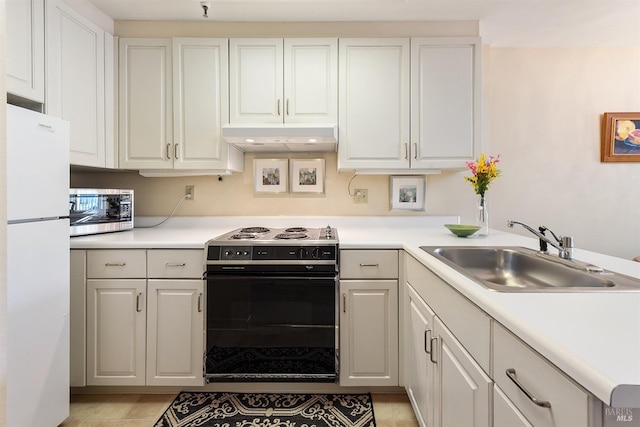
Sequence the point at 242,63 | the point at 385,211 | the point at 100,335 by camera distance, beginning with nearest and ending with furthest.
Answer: the point at 100,335 < the point at 242,63 < the point at 385,211

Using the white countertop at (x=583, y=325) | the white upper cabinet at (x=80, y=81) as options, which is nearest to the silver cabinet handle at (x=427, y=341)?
the white countertop at (x=583, y=325)

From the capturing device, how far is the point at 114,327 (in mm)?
1846

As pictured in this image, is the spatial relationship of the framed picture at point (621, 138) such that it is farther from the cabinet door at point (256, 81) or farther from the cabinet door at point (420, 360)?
the cabinet door at point (256, 81)

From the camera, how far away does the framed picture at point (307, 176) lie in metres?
2.53

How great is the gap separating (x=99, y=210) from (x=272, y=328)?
1.31 metres

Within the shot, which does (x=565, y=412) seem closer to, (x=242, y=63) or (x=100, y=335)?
(x=100, y=335)

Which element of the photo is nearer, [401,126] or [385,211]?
[401,126]

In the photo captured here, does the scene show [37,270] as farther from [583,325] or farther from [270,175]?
[583,325]

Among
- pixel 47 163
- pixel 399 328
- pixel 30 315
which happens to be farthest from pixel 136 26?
pixel 399 328

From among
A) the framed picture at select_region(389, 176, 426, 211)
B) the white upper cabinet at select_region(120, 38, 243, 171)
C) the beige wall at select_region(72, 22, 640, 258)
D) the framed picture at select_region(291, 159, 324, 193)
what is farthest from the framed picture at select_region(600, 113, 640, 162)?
the white upper cabinet at select_region(120, 38, 243, 171)

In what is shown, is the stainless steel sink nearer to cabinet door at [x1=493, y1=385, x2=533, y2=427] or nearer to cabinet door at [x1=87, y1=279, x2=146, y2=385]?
cabinet door at [x1=493, y1=385, x2=533, y2=427]

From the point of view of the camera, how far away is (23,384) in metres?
1.41

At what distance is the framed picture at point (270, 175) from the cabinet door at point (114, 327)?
1057 mm

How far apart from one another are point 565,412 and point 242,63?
2.30 metres
